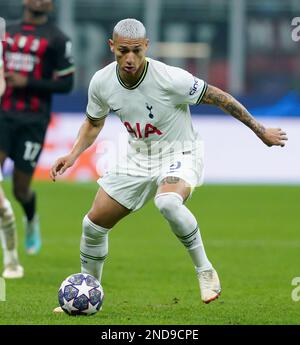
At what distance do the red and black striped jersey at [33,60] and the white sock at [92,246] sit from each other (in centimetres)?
340

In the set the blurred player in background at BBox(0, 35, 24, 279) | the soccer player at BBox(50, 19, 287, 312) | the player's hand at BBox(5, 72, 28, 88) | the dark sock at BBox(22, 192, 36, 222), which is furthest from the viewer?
the dark sock at BBox(22, 192, 36, 222)

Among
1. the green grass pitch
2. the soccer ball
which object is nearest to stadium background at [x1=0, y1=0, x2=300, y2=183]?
the green grass pitch

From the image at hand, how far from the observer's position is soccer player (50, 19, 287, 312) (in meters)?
7.57

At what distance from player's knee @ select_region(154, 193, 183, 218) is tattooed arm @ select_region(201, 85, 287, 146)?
772 millimetres

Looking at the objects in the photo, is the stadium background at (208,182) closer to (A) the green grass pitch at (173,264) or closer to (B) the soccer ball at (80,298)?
(A) the green grass pitch at (173,264)

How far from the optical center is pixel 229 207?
17047 mm

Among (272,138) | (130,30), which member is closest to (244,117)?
(272,138)

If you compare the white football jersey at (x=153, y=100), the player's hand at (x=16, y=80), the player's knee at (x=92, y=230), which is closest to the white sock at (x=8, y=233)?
the player's hand at (x=16, y=80)

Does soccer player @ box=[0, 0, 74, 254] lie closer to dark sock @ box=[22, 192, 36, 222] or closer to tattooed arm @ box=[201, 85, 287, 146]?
dark sock @ box=[22, 192, 36, 222]

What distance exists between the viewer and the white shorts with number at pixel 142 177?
7863mm

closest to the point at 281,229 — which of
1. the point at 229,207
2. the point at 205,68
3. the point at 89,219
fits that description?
the point at 229,207

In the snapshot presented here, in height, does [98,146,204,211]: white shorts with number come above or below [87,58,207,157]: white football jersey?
below
